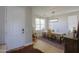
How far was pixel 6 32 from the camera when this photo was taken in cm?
221

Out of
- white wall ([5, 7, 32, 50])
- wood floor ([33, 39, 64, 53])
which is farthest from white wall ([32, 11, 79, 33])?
wood floor ([33, 39, 64, 53])

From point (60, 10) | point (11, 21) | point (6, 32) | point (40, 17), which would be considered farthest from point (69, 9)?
point (6, 32)

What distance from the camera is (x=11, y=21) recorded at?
224 centimetres

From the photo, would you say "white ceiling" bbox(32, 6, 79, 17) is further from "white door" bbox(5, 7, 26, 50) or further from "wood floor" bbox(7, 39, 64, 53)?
"wood floor" bbox(7, 39, 64, 53)

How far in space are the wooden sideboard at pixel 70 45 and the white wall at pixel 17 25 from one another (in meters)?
0.68

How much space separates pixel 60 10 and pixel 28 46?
0.90 m

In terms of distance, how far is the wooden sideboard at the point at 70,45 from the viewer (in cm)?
226

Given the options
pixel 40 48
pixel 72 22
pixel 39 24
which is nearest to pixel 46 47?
pixel 40 48

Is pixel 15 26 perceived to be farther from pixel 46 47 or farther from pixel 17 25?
pixel 46 47

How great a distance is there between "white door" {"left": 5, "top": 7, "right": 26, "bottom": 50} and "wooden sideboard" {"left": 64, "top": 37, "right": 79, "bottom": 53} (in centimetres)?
80

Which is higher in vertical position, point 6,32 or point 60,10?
point 60,10
